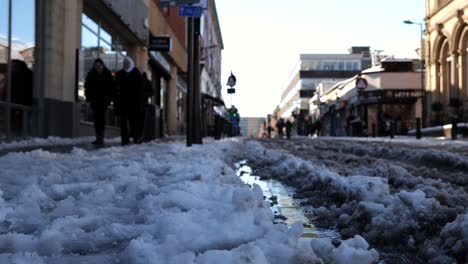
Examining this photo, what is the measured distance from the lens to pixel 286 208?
3.98 m

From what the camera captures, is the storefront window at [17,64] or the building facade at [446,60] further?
the building facade at [446,60]

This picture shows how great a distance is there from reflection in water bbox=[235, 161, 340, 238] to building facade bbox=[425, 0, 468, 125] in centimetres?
3014

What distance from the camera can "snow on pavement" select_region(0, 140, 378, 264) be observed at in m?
2.09

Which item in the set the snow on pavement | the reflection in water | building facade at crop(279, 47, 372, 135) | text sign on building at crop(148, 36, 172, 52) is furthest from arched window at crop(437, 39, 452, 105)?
building facade at crop(279, 47, 372, 135)

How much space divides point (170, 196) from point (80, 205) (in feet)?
1.76

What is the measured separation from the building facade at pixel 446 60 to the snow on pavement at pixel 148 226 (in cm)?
3212

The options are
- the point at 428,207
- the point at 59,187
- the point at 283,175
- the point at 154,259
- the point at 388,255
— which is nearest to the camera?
the point at 154,259

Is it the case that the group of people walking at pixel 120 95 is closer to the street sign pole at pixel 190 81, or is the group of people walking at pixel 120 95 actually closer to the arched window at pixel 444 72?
the street sign pole at pixel 190 81

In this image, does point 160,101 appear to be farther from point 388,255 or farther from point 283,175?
point 388,255

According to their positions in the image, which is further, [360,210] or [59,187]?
[59,187]

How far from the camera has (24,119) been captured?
421 inches

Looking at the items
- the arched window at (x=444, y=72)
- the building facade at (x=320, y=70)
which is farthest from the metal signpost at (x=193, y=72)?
the building facade at (x=320, y=70)

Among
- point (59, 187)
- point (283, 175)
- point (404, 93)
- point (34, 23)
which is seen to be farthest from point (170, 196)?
point (404, 93)

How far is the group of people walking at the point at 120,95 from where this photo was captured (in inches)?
428
